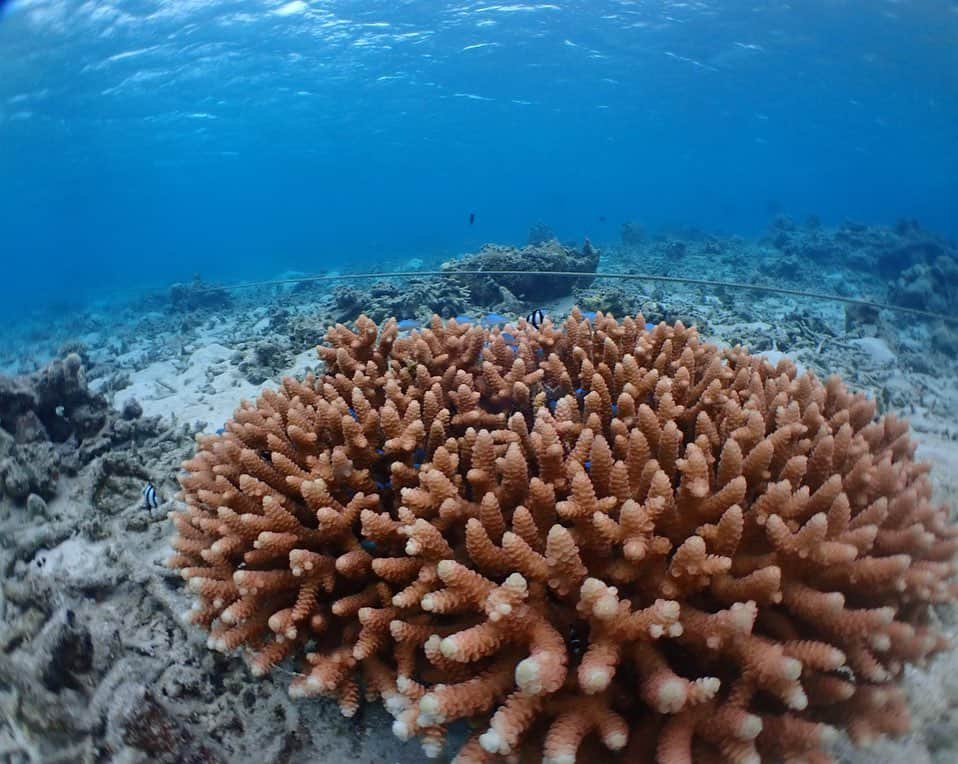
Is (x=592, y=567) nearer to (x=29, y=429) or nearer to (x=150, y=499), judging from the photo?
(x=150, y=499)

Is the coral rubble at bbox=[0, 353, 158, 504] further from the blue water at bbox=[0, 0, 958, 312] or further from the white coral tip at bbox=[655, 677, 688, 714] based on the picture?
the blue water at bbox=[0, 0, 958, 312]

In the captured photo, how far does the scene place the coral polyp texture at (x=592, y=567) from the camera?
1.87 metres

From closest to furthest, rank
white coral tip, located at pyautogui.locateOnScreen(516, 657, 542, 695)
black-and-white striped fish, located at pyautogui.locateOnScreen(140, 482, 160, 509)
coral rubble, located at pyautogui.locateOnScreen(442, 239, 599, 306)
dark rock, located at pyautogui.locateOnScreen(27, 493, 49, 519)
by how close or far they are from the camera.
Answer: white coral tip, located at pyautogui.locateOnScreen(516, 657, 542, 695) < black-and-white striped fish, located at pyautogui.locateOnScreen(140, 482, 160, 509) < dark rock, located at pyautogui.locateOnScreen(27, 493, 49, 519) < coral rubble, located at pyautogui.locateOnScreen(442, 239, 599, 306)

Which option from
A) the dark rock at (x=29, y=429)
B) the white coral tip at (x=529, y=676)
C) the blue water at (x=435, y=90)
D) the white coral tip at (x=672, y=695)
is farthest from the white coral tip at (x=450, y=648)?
the blue water at (x=435, y=90)

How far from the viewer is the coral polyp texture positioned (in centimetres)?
187

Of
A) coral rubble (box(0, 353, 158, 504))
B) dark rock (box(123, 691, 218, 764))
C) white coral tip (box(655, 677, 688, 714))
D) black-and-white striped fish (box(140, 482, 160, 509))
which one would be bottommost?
coral rubble (box(0, 353, 158, 504))

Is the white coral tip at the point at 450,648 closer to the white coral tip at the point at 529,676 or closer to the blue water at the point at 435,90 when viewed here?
the white coral tip at the point at 529,676

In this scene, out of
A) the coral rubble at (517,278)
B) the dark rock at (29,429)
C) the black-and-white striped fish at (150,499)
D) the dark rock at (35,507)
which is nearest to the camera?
the black-and-white striped fish at (150,499)

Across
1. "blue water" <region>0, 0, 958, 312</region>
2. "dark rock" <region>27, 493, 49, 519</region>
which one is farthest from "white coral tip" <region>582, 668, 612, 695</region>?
"blue water" <region>0, 0, 958, 312</region>

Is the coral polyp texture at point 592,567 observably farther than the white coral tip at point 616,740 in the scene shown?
Yes

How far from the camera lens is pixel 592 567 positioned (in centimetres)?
222

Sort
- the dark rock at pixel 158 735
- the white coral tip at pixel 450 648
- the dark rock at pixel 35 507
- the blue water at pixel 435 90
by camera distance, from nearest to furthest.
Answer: the white coral tip at pixel 450 648
the dark rock at pixel 158 735
the dark rock at pixel 35 507
the blue water at pixel 435 90

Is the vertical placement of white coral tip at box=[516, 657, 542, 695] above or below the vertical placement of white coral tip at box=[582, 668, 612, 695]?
above

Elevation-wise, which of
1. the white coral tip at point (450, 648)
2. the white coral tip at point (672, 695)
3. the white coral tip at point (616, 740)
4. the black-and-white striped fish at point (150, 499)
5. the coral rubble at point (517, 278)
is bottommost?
the coral rubble at point (517, 278)
